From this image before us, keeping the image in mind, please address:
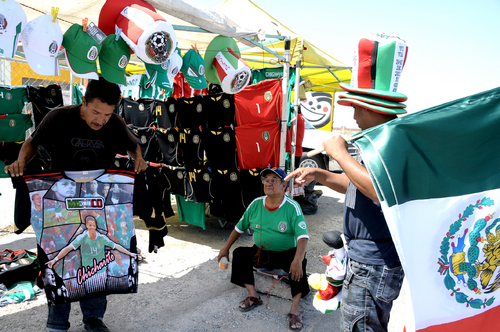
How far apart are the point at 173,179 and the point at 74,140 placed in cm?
291

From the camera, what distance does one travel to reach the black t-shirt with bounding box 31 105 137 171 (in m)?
2.52

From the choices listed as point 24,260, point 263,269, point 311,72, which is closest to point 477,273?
point 263,269

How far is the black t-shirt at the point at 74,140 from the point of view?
2.52 m

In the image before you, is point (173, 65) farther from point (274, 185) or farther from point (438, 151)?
point (438, 151)

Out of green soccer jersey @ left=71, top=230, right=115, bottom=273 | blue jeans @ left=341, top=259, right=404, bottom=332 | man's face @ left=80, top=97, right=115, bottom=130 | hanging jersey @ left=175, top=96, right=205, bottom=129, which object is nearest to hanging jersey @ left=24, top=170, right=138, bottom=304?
green soccer jersey @ left=71, top=230, right=115, bottom=273

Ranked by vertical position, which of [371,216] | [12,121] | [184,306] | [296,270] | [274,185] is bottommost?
[184,306]

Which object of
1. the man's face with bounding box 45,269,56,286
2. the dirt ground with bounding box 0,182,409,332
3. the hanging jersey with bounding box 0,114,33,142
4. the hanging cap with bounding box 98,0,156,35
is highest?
the hanging cap with bounding box 98,0,156,35

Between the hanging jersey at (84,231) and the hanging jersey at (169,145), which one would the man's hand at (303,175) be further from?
the hanging jersey at (169,145)

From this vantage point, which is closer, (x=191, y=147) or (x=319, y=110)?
(x=191, y=147)

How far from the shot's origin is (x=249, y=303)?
3.36 meters

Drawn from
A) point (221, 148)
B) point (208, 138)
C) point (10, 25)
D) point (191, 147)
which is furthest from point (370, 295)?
point (191, 147)

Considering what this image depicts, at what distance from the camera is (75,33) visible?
9.16 feet

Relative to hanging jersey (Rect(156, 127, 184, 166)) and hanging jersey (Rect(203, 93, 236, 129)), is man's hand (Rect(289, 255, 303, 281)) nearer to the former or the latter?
hanging jersey (Rect(203, 93, 236, 129))

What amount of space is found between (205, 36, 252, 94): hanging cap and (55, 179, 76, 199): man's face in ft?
6.47
